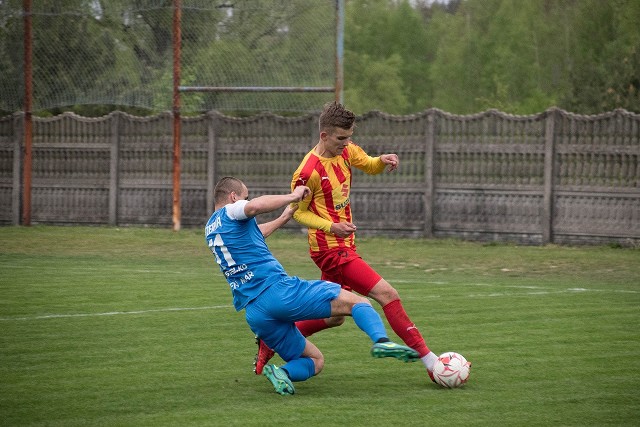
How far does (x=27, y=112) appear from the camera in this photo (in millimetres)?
24922

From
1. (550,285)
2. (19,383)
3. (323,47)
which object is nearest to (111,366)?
(19,383)

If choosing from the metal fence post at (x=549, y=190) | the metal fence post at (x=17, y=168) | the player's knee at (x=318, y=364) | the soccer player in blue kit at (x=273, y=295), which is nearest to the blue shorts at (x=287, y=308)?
the soccer player in blue kit at (x=273, y=295)

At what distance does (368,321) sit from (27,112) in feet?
59.9

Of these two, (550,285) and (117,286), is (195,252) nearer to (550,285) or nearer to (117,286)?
(117,286)

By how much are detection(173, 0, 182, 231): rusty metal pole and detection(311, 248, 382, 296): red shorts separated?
14.3 m

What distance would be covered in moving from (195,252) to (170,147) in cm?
545

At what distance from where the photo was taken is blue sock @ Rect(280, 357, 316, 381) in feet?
27.6

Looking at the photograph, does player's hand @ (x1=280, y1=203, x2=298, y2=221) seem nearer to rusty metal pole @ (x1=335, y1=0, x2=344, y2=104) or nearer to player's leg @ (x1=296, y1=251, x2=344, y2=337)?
player's leg @ (x1=296, y1=251, x2=344, y2=337)

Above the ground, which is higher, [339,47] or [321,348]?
[339,47]

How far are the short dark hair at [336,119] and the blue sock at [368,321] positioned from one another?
1.55 m

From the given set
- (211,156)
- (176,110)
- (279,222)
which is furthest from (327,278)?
(211,156)

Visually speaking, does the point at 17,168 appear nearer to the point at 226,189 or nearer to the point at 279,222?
the point at 279,222

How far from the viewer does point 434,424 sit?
702 cm

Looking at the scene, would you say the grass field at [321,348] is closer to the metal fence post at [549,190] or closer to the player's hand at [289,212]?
the player's hand at [289,212]
